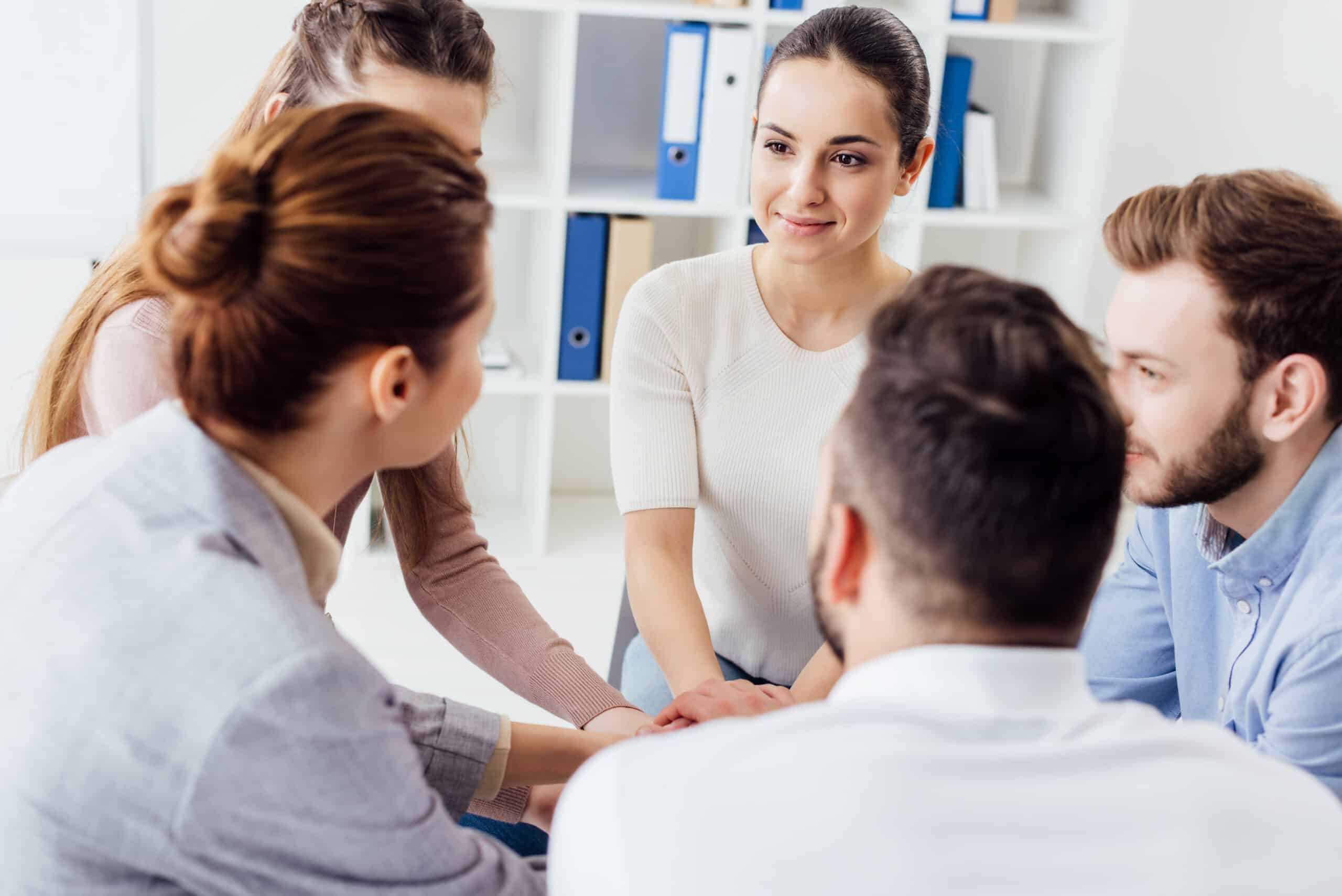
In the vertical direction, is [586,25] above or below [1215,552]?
above

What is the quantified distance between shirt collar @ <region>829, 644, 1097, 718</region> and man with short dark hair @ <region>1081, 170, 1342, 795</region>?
1.74ft

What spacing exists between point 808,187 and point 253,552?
99 centimetres

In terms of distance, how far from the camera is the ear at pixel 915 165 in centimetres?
177

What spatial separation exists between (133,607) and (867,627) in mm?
466

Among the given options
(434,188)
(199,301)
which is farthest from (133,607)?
(434,188)

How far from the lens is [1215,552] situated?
144 centimetres

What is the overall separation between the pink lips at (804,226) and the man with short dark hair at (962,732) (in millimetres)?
834

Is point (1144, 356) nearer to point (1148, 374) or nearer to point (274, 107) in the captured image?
point (1148, 374)

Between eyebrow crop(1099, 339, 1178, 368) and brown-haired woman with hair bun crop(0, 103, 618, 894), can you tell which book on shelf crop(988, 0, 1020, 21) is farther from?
brown-haired woman with hair bun crop(0, 103, 618, 894)

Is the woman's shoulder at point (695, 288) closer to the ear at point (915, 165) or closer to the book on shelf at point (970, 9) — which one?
the ear at point (915, 165)

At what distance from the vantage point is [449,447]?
5.26 feet

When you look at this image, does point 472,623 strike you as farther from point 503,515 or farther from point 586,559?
point 503,515

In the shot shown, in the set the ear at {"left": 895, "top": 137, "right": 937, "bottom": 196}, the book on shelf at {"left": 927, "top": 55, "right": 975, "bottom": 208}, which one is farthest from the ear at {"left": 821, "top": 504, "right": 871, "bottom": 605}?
the book on shelf at {"left": 927, "top": 55, "right": 975, "bottom": 208}

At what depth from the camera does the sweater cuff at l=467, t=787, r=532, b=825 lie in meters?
1.31
